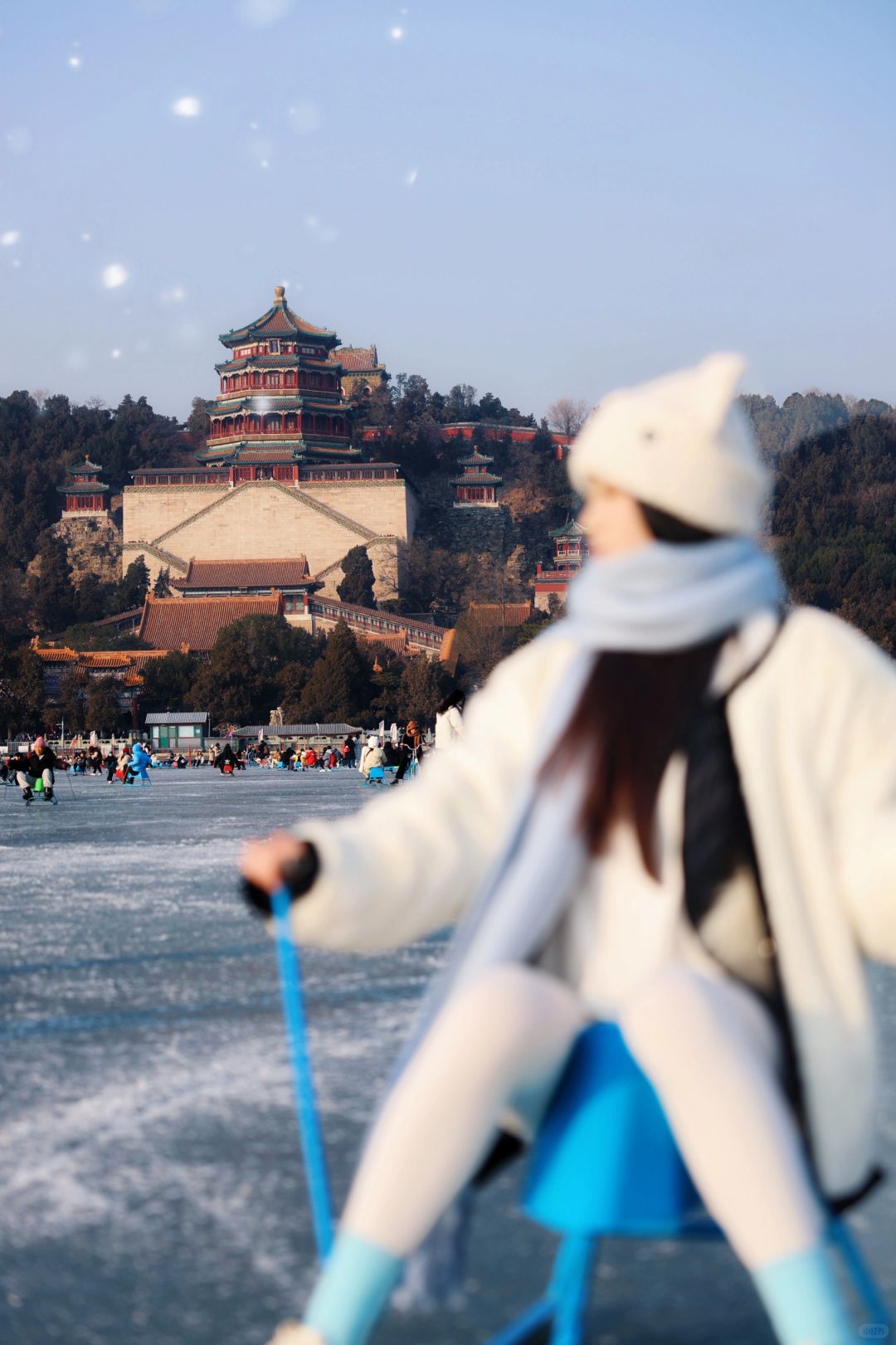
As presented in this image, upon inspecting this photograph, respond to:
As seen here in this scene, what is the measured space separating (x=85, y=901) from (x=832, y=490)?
7202cm

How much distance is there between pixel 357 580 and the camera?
6756 centimetres

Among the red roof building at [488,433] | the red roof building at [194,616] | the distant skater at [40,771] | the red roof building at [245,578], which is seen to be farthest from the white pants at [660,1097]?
the red roof building at [488,433]

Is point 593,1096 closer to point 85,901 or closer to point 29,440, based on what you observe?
point 85,901

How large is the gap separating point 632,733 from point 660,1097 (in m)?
0.36

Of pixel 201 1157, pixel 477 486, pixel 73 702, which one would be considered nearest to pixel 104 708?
pixel 73 702

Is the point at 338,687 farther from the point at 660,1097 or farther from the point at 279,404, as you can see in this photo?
the point at 660,1097

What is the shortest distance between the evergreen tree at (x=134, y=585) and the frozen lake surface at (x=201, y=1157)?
6477 centimetres

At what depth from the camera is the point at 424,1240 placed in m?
1.58

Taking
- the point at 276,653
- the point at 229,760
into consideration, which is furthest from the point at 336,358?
the point at 229,760

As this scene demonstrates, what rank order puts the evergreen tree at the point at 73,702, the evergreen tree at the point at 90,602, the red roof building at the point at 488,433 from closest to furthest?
the evergreen tree at the point at 73,702, the evergreen tree at the point at 90,602, the red roof building at the point at 488,433

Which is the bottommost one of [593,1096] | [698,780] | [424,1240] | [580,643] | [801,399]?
[424,1240]

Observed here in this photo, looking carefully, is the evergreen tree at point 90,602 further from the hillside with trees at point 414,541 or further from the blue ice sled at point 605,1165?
the blue ice sled at point 605,1165

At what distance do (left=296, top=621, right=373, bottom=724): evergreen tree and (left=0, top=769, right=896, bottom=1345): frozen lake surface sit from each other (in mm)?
50886

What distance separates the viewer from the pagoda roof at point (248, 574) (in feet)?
215
